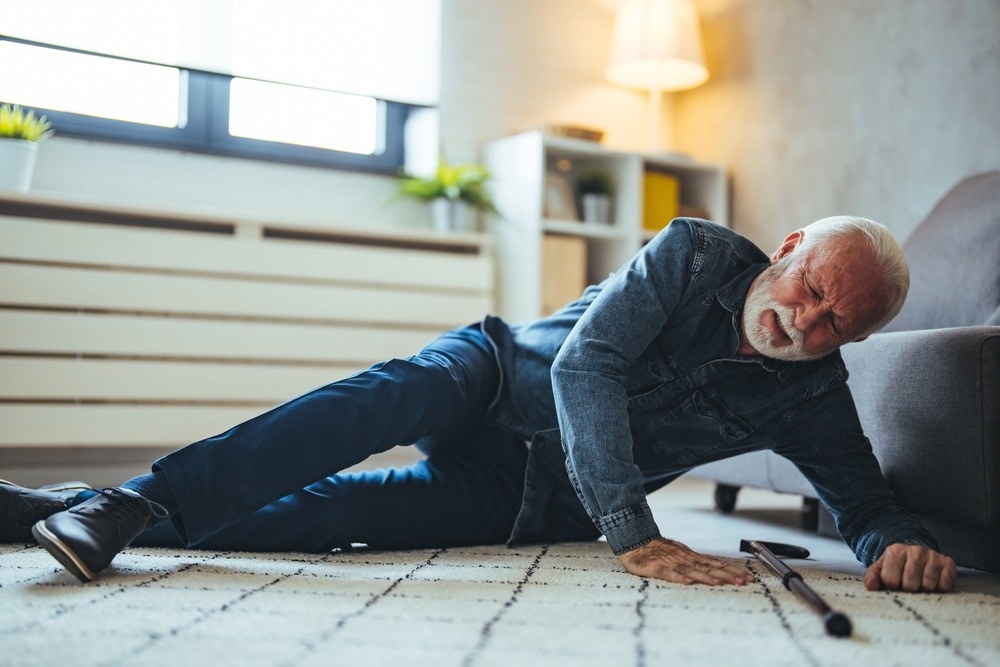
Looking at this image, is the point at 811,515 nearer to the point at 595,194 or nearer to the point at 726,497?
the point at 726,497

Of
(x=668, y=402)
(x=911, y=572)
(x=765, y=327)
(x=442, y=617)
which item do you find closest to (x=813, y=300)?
(x=765, y=327)

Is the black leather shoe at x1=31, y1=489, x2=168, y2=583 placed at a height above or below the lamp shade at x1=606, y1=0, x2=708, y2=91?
below

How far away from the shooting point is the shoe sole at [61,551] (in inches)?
48.7

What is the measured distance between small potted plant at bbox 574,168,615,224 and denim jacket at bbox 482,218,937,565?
1773 mm

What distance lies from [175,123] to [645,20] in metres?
1.70

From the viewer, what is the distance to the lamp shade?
352 centimetres

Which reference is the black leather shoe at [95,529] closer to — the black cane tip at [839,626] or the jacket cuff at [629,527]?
the jacket cuff at [629,527]

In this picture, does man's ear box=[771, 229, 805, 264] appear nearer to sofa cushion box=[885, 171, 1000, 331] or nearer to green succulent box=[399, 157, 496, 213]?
sofa cushion box=[885, 171, 1000, 331]

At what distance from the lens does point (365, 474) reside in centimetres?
164

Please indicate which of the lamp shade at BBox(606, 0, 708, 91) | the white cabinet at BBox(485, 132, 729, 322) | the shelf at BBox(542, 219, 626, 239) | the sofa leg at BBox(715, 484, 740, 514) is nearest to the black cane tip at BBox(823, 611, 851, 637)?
the sofa leg at BBox(715, 484, 740, 514)

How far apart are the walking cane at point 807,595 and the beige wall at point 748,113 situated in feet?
5.72

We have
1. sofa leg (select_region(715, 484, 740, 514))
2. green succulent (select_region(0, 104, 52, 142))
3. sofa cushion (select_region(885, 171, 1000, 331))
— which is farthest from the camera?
green succulent (select_region(0, 104, 52, 142))

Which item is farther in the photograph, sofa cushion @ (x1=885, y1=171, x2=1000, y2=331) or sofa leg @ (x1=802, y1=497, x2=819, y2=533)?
sofa leg @ (x1=802, y1=497, x2=819, y2=533)

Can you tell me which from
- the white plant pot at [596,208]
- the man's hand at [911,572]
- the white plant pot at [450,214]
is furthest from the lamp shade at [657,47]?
the man's hand at [911,572]
